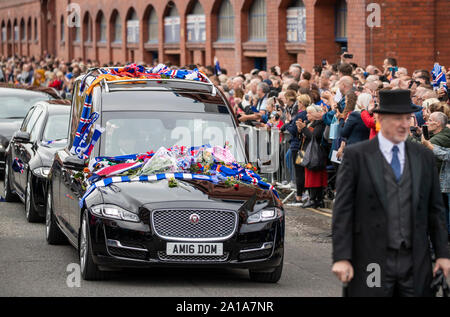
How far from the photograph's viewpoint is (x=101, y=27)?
57.8 meters

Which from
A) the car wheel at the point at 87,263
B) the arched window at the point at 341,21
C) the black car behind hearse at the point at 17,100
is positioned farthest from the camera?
the arched window at the point at 341,21

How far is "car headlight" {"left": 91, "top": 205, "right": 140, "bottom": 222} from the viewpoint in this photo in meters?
9.29

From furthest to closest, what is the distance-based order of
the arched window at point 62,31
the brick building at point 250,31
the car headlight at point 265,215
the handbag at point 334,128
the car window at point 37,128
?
the arched window at point 62,31 → the brick building at point 250,31 → the handbag at point 334,128 → the car window at point 37,128 → the car headlight at point 265,215

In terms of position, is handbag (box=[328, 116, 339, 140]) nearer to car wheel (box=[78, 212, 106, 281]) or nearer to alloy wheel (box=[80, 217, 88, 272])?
alloy wheel (box=[80, 217, 88, 272])

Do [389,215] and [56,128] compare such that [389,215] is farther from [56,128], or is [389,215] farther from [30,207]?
[56,128]

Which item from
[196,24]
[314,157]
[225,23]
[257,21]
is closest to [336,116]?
[314,157]

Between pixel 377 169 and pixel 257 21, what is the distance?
28.4 meters

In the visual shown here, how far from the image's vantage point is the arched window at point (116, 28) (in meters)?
53.9

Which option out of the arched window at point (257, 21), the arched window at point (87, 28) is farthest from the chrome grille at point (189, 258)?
the arched window at point (87, 28)

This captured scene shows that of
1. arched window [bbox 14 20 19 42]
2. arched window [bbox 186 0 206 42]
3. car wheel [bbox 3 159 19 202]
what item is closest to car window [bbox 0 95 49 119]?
car wheel [bbox 3 159 19 202]

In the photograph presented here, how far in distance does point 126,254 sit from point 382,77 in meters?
9.85

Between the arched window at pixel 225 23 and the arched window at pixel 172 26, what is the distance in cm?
498

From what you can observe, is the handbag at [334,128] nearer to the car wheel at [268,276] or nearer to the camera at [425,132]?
the camera at [425,132]

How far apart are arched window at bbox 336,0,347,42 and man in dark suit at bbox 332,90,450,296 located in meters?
21.3
